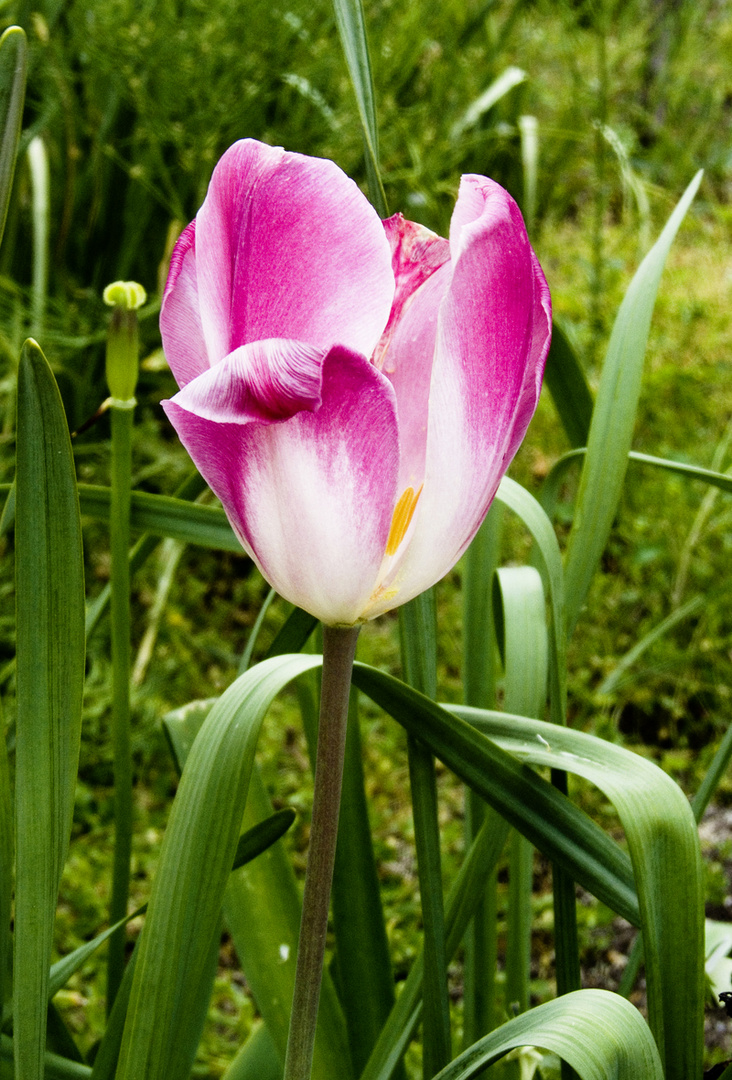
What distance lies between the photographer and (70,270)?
1984 mm

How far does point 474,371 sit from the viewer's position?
381 mm

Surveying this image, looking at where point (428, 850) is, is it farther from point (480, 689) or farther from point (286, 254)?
point (286, 254)

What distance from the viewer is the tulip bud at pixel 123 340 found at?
544 mm

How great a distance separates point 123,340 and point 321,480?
229 millimetres

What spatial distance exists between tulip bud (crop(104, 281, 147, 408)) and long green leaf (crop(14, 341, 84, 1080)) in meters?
0.14

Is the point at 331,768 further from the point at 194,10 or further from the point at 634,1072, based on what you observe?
the point at 194,10

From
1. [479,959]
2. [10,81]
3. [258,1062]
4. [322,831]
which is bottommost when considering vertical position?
[258,1062]

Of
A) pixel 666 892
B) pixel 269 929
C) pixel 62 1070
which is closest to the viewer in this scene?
pixel 666 892

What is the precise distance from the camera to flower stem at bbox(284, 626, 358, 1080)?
400mm

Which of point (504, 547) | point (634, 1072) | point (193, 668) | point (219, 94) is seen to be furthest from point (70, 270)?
point (634, 1072)

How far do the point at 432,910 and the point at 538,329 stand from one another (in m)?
0.30

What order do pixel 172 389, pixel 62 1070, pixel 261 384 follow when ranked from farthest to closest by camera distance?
pixel 172 389 < pixel 62 1070 < pixel 261 384

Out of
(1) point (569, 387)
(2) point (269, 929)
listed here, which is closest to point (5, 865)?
(2) point (269, 929)

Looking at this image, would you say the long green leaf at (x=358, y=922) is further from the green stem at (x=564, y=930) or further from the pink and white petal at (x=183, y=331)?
the pink and white petal at (x=183, y=331)
